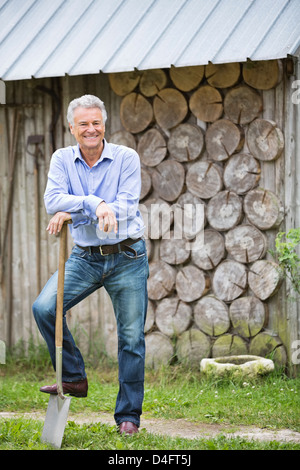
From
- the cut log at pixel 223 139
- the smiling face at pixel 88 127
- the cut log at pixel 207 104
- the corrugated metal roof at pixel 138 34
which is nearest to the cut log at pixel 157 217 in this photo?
the cut log at pixel 223 139

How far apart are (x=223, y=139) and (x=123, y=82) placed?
1200mm

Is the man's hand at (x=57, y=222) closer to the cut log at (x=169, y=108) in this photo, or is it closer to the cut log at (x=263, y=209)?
the cut log at (x=263, y=209)

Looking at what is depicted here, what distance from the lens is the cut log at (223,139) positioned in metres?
6.77

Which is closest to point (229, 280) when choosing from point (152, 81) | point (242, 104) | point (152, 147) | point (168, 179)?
point (168, 179)

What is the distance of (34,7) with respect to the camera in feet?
24.8

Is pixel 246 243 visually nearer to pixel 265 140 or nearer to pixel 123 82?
pixel 265 140

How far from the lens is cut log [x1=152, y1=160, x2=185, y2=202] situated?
7.07 meters

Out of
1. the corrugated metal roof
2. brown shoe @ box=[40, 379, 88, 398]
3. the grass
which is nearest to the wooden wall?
the grass

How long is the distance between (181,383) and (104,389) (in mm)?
707

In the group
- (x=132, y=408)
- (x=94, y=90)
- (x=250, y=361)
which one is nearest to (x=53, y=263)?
(x=94, y=90)

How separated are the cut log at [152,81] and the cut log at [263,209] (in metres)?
1.37

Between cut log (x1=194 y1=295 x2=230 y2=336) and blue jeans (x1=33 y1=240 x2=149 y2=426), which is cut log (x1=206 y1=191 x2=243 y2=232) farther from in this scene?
blue jeans (x1=33 y1=240 x2=149 y2=426)

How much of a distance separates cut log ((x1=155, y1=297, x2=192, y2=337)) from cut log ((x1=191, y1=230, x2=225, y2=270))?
0.45 meters

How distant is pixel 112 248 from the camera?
15.4ft
